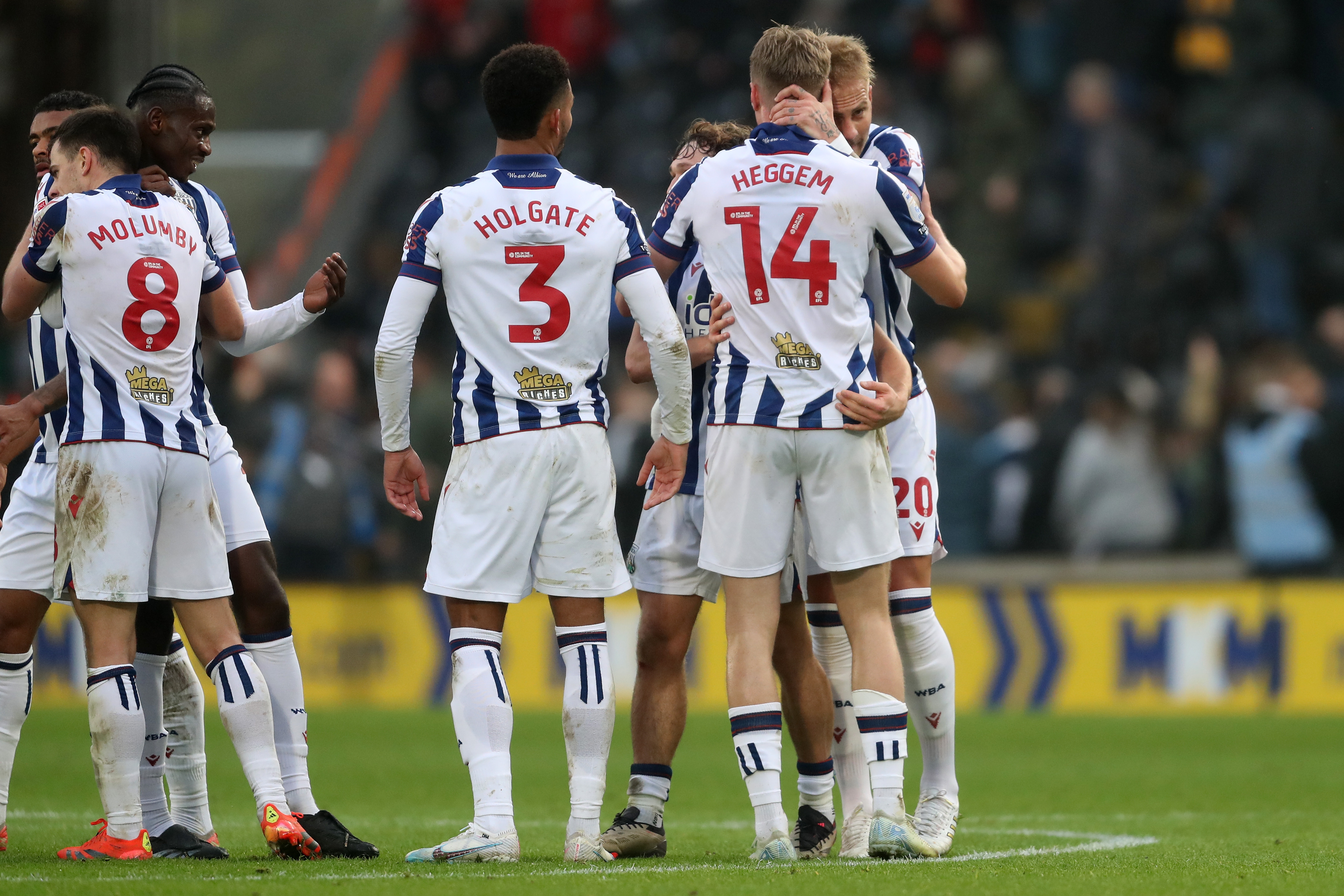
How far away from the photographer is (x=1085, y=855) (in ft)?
20.4

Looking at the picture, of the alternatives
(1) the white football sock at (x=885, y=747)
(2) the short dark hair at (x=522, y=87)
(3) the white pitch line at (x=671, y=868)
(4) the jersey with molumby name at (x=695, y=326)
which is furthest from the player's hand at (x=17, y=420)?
(1) the white football sock at (x=885, y=747)

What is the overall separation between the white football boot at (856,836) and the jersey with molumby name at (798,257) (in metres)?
1.31

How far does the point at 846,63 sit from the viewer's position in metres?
6.53

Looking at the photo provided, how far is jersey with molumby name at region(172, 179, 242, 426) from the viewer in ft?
20.2

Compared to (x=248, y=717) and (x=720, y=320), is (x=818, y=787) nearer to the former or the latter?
(x=720, y=320)

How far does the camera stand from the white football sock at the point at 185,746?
636 centimetres

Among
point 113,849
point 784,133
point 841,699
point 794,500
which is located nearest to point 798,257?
point 784,133

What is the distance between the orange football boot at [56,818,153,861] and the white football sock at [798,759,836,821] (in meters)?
2.17

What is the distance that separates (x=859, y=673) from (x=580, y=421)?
1181 mm

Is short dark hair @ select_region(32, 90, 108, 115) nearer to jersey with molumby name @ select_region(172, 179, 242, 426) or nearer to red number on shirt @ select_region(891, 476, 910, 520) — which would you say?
jersey with molumby name @ select_region(172, 179, 242, 426)

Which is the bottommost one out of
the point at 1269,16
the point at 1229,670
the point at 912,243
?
the point at 1229,670

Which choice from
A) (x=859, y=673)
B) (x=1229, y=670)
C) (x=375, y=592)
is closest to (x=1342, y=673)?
(x=1229, y=670)

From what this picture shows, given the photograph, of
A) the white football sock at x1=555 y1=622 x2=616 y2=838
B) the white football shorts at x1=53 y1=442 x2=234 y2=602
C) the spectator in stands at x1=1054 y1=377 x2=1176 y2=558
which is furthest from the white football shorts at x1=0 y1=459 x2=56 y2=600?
the spectator in stands at x1=1054 y1=377 x2=1176 y2=558

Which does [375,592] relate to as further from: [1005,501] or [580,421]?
[580,421]
